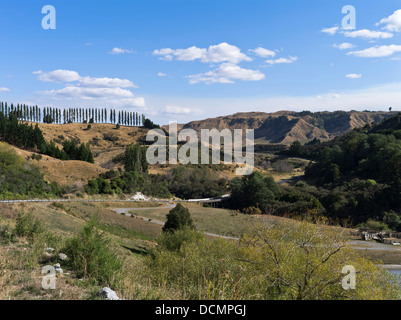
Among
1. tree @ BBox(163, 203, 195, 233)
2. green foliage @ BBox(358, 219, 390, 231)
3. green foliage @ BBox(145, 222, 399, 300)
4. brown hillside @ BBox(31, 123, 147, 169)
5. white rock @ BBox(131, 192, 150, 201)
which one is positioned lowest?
green foliage @ BBox(358, 219, 390, 231)

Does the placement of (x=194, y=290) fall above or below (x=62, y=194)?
above

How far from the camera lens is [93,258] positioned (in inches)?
340

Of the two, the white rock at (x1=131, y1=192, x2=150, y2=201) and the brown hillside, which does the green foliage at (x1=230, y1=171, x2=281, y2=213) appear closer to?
the white rock at (x1=131, y1=192, x2=150, y2=201)

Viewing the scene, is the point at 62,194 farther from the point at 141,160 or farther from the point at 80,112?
the point at 80,112

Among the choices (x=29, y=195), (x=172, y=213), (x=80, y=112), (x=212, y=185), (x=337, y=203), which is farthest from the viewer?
(x=80, y=112)

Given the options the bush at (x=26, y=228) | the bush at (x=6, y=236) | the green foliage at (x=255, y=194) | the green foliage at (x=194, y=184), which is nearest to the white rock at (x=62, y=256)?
the bush at (x=6, y=236)

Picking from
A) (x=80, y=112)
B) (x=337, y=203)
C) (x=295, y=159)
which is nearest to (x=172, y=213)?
(x=337, y=203)

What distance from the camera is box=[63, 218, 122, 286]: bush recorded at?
26.6ft

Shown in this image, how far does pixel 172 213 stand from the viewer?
31.1m

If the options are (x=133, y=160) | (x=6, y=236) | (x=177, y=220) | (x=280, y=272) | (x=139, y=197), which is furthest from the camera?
(x=133, y=160)

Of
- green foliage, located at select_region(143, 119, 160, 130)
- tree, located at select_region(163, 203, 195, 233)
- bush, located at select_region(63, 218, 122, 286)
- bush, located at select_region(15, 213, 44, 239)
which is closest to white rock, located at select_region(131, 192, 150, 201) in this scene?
tree, located at select_region(163, 203, 195, 233)

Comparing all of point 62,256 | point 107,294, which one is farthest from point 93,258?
point 107,294

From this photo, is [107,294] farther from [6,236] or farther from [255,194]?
[255,194]
